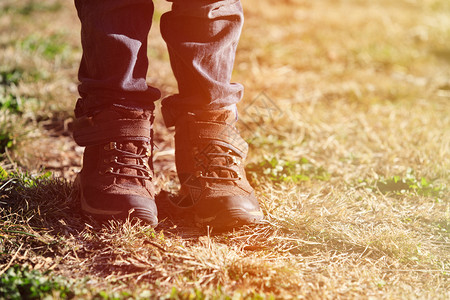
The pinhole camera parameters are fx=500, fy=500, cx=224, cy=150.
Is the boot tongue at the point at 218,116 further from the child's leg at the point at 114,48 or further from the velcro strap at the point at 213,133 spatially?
the child's leg at the point at 114,48

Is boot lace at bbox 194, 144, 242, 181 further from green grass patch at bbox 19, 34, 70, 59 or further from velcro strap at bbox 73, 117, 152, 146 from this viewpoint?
green grass patch at bbox 19, 34, 70, 59

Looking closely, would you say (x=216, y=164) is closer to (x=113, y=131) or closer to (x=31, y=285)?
(x=113, y=131)

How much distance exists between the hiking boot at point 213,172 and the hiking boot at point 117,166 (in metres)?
0.17

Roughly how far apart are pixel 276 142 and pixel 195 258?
1.34m

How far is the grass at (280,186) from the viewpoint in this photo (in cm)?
164

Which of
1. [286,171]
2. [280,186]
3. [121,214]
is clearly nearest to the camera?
[121,214]

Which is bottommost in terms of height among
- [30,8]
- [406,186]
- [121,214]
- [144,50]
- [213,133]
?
[406,186]

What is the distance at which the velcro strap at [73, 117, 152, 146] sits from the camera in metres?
1.95

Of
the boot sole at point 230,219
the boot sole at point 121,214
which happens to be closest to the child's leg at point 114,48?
the boot sole at point 121,214

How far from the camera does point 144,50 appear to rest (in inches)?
79.6

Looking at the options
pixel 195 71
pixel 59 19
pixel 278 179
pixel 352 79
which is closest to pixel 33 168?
pixel 195 71

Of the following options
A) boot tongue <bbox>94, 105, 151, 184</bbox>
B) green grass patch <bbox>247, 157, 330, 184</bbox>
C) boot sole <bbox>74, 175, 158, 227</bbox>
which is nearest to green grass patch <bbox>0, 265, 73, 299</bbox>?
boot sole <bbox>74, 175, 158, 227</bbox>

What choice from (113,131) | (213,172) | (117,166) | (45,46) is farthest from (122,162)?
(45,46)

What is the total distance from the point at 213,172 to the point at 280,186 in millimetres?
480
